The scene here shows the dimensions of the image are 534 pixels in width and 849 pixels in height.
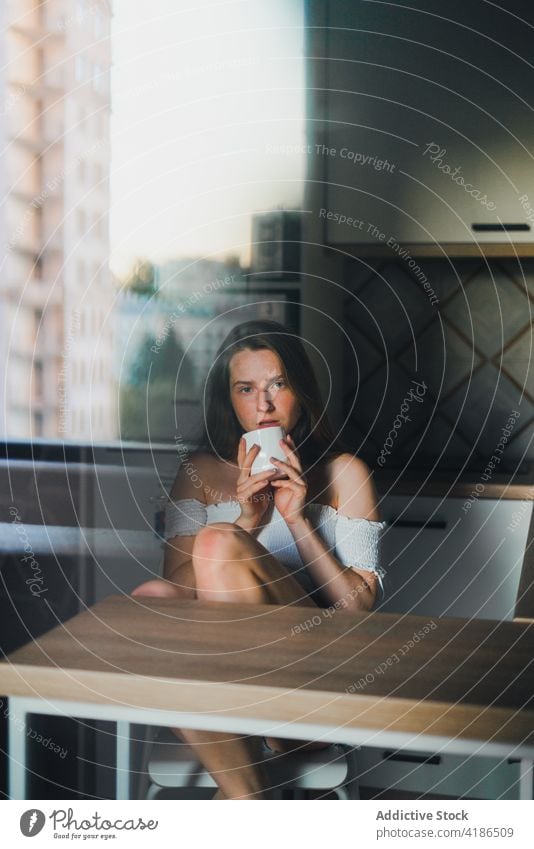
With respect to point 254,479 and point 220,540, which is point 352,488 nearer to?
point 254,479

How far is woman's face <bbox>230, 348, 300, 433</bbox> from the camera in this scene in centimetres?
88

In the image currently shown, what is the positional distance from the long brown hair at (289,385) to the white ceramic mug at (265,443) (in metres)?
0.01

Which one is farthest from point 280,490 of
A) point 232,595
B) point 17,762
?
point 17,762

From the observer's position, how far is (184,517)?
0.87 metres

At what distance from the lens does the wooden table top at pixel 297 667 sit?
429 mm

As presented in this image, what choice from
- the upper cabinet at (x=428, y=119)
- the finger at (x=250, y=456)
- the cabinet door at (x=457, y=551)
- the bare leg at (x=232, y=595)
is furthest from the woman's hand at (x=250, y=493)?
the upper cabinet at (x=428, y=119)

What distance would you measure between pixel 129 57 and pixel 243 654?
1.62ft

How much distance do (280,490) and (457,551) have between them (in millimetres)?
344

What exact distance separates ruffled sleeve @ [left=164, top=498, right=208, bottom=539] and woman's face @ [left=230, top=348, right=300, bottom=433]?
3.7 inches

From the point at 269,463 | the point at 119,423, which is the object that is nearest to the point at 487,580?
the point at 269,463

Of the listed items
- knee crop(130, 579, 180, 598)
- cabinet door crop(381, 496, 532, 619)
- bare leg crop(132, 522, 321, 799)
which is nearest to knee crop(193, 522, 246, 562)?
bare leg crop(132, 522, 321, 799)

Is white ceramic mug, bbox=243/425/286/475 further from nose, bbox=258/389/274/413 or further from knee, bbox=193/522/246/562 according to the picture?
knee, bbox=193/522/246/562

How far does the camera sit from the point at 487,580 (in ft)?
3.57
